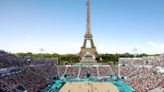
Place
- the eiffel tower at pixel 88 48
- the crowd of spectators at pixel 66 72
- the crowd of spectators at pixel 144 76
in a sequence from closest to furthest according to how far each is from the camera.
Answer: the crowd of spectators at pixel 66 72 < the crowd of spectators at pixel 144 76 < the eiffel tower at pixel 88 48

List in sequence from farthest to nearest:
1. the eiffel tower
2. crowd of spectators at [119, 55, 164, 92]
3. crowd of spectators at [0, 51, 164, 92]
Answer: the eiffel tower < crowd of spectators at [119, 55, 164, 92] < crowd of spectators at [0, 51, 164, 92]

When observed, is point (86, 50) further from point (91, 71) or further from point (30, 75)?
point (30, 75)

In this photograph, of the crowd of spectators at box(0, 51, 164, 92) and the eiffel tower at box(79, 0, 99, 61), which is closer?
the crowd of spectators at box(0, 51, 164, 92)

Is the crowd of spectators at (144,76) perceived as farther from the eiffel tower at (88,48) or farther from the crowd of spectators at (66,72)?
the eiffel tower at (88,48)

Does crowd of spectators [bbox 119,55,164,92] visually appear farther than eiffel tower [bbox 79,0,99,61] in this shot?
No

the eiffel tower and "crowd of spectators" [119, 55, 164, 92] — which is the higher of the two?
the eiffel tower

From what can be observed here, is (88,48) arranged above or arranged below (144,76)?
above

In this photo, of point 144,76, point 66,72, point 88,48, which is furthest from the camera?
point 88,48


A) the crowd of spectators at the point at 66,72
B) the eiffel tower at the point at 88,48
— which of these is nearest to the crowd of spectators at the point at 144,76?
the crowd of spectators at the point at 66,72

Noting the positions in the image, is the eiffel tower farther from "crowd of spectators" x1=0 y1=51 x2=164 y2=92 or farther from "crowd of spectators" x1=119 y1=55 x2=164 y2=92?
"crowd of spectators" x1=119 y1=55 x2=164 y2=92

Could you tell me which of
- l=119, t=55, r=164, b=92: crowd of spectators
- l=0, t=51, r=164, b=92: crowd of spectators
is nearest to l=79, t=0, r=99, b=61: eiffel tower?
l=0, t=51, r=164, b=92: crowd of spectators

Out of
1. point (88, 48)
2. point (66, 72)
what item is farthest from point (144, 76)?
point (88, 48)

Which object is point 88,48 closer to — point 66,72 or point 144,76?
point 66,72

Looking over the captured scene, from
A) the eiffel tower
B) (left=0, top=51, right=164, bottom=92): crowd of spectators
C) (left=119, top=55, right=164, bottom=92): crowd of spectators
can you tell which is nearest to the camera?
(left=0, top=51, right=164, bottom=92): crowd of spectators
